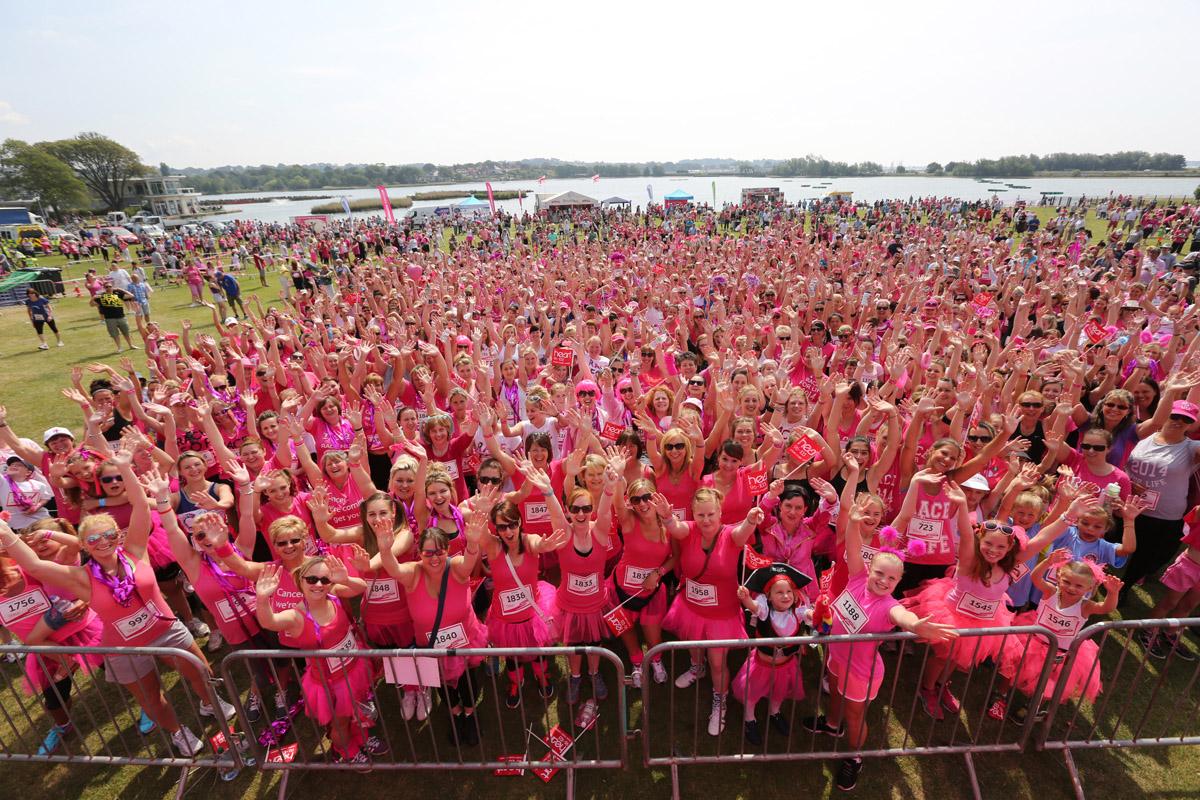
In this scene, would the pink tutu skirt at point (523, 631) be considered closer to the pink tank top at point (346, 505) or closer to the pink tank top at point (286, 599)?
the pink tank top at point (286, 599)

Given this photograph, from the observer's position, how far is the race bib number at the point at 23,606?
396cm

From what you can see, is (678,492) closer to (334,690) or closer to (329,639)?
(329,639)

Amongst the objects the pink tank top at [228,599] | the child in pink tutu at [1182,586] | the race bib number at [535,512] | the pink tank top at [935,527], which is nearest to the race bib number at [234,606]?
the pink tank top at [228,599]

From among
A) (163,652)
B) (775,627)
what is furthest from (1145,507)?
(163,652)

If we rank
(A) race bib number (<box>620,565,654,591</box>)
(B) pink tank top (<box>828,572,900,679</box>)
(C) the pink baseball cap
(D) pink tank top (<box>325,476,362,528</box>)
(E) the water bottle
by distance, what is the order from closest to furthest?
(B) pink tank top (<box>828,572,900,679</box>)
(E) the water bottle
(A) race bib number (<box>620,565,654,591</box>)
(C) the pink baseball cap
(D) pink tank top (<box>325,476,362,528</box>)

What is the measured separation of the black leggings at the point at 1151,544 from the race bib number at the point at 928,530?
2392 mm

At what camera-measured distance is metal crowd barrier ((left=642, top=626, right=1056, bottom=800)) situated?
12.6ft

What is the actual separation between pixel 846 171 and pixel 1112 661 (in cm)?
17971

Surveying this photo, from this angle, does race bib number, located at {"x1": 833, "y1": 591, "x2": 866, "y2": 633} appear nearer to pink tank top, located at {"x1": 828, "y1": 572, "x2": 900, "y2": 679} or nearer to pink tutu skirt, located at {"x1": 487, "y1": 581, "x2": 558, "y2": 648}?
pink tank top, located at {"x1": 828, "y1": 572, "x2": 900, "y2": 679}

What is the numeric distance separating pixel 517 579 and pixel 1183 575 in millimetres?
5920

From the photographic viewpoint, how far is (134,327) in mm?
20359

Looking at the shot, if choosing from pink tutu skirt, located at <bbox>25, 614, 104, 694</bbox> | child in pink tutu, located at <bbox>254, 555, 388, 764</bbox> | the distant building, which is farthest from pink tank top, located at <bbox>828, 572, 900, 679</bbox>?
the distant building

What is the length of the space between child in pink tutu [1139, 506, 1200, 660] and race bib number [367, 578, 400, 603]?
6369mm

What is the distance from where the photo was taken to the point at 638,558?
457cm
